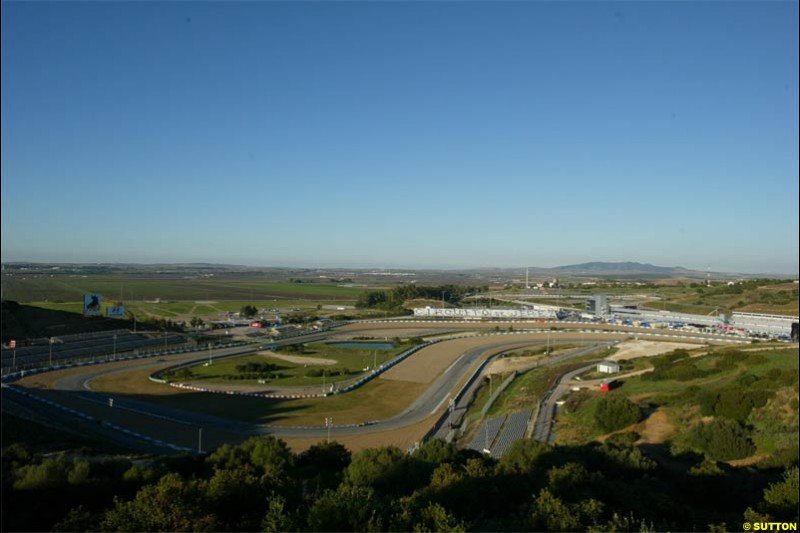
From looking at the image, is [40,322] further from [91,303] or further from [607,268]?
[607,268]

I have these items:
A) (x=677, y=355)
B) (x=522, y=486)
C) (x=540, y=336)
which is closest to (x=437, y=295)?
(x=540, y=336)

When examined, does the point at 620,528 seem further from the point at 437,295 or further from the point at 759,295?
the point at 437,295

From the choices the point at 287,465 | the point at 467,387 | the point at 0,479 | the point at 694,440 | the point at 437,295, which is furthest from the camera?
the point at 437,295

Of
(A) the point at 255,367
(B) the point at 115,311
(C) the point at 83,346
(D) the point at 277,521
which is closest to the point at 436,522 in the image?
(D) the point at 277,521

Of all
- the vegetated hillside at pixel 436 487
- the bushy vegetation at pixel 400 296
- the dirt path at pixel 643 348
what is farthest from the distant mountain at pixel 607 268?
the vegetated hillside at pixel 436 487

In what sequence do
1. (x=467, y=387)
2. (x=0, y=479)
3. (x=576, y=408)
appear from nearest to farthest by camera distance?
(x=0, y=479)
(x=576, y=408)
(x=467, y=387)

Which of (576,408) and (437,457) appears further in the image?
(576,408)

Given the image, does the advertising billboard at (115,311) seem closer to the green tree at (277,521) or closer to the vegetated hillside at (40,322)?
the vegetated hillside at (40,322)
